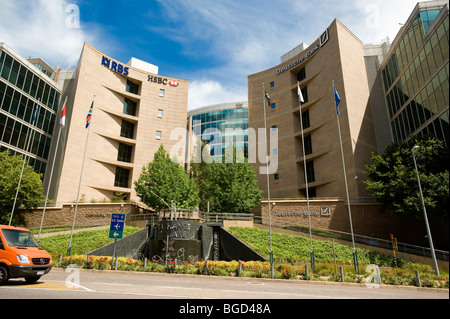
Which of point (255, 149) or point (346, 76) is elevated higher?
point (346, 76)

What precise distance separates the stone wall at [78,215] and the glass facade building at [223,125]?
3808 cm

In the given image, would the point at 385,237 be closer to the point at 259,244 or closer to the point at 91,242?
the point at 259,244

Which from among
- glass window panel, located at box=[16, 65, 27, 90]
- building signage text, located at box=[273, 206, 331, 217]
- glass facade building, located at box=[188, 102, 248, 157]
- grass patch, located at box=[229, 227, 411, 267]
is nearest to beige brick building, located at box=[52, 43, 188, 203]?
glass window panel, located at box=[16, 65, 27, 90]

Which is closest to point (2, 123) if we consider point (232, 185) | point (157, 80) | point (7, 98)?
point (7, 98)

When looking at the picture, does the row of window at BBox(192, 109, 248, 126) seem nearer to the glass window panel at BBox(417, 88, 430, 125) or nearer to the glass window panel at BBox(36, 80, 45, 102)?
the glass window panel at BBox(36, 80, 45, 102)

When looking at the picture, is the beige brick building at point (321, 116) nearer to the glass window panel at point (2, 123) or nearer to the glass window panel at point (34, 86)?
the glass window panel at point (34, 86)

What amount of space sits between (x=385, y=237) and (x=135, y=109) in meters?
46.0

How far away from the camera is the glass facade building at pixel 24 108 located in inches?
1572

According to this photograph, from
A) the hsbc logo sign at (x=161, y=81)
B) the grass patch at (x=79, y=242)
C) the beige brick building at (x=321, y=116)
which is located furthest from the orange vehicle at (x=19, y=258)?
the hsbc logo sign at (x=161, y=81)

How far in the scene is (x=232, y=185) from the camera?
38406 millimetres

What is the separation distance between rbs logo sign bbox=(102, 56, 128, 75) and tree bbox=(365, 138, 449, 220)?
4528 centimetres

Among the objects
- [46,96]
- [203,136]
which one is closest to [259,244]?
[46,96]

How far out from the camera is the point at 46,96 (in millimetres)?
48281
